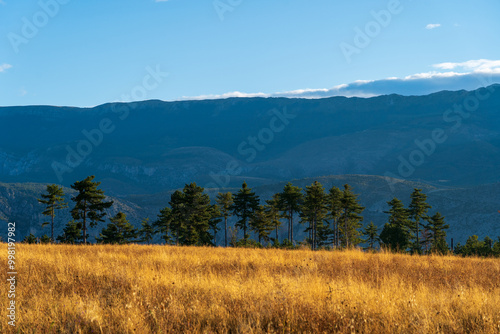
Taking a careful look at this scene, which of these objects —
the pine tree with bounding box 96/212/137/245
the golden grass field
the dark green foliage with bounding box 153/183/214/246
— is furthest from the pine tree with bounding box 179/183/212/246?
the golden grass field

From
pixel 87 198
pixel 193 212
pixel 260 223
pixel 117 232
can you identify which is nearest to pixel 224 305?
pixel 87 198

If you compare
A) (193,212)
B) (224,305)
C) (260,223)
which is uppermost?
(224,305)

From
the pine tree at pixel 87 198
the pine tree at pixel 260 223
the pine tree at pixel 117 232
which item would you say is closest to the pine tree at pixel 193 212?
the pine tree at pixel 260 223

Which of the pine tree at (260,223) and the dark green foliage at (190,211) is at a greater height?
the dark green foliage at (190,211)

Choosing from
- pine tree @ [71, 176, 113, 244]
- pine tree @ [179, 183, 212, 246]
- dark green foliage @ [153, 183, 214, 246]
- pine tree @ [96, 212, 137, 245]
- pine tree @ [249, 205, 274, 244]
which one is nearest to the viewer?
pine tree @ [71, 176, 113, 244]

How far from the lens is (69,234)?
7056cm

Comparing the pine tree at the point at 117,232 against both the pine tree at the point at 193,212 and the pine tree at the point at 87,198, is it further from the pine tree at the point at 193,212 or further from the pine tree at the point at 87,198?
the pine tree at the point at 87,198

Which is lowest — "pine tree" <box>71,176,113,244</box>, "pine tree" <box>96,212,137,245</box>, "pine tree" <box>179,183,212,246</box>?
"pine tree" <box>96,212,137,245</box>

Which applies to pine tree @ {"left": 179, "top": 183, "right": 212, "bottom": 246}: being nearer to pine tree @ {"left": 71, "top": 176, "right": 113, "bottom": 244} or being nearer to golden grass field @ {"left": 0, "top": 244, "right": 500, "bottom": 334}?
pine tree @ {"left": 71, "top": 176, "right": 113, "bottom": 244}

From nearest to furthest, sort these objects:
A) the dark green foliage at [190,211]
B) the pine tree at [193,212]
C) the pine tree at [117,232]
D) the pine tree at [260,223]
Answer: the pine tree at [193,212], the dark green foliage at [190,211], the pine tree at [260,223], the pine tree at [117,232]

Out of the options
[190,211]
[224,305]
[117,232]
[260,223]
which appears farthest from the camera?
[117,232]

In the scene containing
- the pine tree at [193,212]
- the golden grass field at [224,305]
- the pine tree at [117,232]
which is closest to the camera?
the golden grass field at [224,305]

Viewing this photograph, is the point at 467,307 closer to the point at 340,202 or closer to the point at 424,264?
the point at 424,264

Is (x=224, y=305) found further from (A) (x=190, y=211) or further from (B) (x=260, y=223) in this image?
(B) (x=260, y=223)
